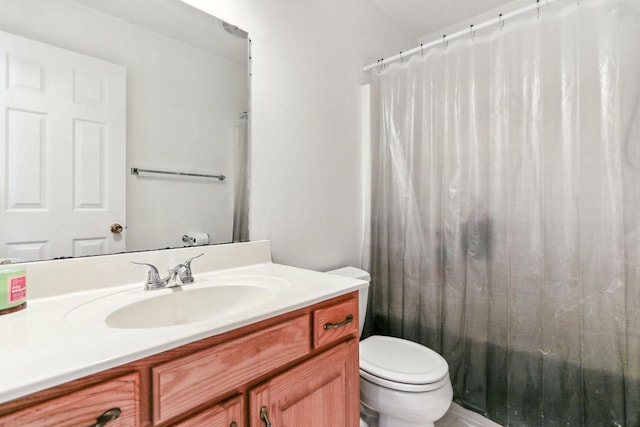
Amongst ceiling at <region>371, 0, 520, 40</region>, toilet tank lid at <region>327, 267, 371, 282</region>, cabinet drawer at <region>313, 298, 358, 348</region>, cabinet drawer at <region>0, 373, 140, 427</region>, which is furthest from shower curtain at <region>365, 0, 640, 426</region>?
cabinet drawer at <region>0, 373, 140, 427</region>

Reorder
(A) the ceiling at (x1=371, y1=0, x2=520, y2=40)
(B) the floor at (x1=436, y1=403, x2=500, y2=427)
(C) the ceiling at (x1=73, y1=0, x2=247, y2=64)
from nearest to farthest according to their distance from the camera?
(C) the ceiling at (x1=73, y1=0, x2=247, y2=64) < (B) the floor at (x1=436, y1=403, x2=500, y2=427) < (A) the ceiling at (x1=371, y1=0, x2=520, y2=40)

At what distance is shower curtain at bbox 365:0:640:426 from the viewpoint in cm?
120

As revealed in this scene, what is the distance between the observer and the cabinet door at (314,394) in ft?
2.52

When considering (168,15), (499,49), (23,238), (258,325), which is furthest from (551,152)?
(23,238)

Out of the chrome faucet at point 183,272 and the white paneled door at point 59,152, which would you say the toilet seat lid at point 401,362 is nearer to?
the chrome faucet at point 183,272

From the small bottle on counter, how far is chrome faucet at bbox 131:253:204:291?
281 millimetres

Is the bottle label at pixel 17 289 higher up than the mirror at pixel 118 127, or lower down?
lower down

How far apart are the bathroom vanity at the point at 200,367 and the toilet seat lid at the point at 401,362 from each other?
285mm

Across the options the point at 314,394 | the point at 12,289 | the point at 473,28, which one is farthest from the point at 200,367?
the point at 473,28

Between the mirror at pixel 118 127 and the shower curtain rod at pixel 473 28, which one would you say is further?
the shower curtain rod at pixel 473 28

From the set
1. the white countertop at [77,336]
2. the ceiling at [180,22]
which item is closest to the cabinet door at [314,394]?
the white countertop at [77,336]

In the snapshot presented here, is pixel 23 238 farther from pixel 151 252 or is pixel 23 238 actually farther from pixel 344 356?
pixel 344 356

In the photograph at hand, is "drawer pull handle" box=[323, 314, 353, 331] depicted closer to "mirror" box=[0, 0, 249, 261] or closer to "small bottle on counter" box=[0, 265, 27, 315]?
"mirror" box=[0, 0, 249, 261]

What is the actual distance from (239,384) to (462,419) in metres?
1.39
